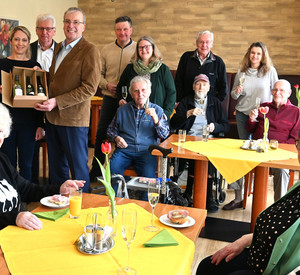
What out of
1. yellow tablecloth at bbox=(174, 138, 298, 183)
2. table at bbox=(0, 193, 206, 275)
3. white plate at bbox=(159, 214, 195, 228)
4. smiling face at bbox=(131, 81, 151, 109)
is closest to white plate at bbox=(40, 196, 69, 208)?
table at bbox=(0, 193, 206, 275)

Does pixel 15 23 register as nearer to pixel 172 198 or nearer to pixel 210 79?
pixel 210 79

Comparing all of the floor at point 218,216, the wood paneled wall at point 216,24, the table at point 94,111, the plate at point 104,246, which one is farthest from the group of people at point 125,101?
the wood paneled wall at point 216,24

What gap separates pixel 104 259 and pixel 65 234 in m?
0.27

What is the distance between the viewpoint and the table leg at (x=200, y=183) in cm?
313

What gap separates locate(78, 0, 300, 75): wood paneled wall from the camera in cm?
627

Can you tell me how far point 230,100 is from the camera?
20.7ft

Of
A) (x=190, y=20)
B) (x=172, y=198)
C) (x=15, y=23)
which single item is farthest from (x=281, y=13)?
(x=172, y=198)

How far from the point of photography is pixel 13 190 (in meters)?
1.91

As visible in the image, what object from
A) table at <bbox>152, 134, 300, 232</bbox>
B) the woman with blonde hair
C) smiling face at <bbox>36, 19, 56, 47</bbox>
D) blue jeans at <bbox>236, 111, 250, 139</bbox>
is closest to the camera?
table at <bbox>152, 134, 300, 232</bbox>

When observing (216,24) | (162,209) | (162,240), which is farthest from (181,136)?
(216,24)

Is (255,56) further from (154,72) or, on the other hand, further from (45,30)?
(45,30)

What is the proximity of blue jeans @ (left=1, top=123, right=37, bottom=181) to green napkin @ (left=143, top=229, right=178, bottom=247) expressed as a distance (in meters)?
2.28

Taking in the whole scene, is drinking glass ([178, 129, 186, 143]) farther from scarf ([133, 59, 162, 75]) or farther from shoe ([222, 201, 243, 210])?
shoe ([222, 201, 243, 210])

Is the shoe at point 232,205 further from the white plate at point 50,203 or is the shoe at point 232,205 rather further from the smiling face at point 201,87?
the white plate at point 50,203
